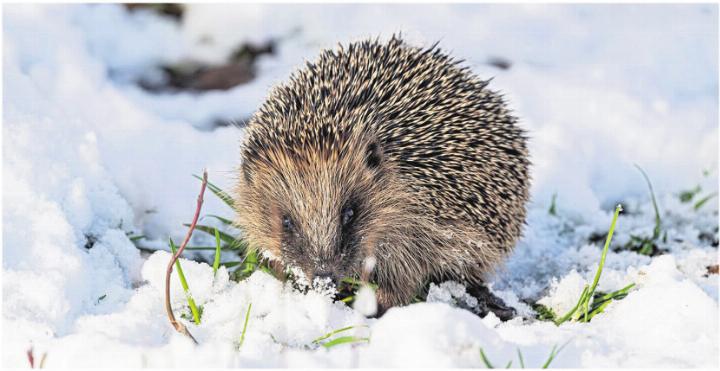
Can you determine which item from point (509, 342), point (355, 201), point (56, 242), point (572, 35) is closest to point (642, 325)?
point (509, 342)

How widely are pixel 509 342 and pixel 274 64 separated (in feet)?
15.7

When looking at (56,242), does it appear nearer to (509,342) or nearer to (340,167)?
(340,167)

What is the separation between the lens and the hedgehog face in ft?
12.8

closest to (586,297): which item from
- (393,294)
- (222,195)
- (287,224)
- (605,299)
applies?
(605,299)

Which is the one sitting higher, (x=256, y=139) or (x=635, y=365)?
(x=256, y=139)

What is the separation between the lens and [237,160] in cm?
578

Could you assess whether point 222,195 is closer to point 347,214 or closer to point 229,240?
point 229,240

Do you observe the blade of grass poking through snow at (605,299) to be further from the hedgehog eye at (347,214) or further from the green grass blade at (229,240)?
the green grass blade at (229,240)

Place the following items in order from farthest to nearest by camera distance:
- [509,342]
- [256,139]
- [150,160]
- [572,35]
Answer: [572,35], [150,160], [256,139], [509,342]

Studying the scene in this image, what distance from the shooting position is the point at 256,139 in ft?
14.6

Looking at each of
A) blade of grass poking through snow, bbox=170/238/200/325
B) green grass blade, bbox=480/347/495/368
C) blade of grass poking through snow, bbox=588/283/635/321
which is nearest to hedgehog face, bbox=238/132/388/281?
blade of grass poking through snow, bbox=170/238/200/325

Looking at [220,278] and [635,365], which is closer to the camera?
[635,365]

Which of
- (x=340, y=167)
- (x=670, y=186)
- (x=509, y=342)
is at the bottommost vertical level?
(x=670, y=186)

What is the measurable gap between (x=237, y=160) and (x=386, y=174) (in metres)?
1.84
